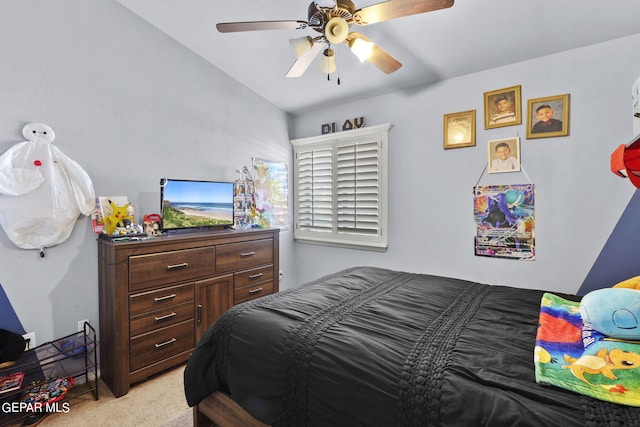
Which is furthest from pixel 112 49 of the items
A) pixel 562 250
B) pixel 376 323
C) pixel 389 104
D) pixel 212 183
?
pixel 562 250

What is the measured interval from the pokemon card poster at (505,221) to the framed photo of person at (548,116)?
1.44 feet

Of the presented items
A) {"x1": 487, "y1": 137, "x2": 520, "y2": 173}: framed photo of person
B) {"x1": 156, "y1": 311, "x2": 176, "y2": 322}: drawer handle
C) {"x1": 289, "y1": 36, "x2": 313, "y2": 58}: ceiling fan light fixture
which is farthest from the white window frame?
{"x1": 156, "y1": 311, "x2": 176, "y2": 322}: drawer handle

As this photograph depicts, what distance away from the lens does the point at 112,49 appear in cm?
237

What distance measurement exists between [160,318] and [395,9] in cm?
253

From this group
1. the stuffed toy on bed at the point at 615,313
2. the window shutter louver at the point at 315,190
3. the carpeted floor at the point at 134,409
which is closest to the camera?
the stuffed toy on bed at the point at 615,313

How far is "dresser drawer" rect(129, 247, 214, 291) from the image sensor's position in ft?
6.86

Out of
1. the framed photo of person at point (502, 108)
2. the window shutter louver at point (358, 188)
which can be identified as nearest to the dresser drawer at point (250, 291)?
the window shutter louver at point (358, 188)

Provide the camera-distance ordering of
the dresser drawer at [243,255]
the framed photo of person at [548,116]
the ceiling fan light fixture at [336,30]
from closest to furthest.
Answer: the ceiling fan light fixture at [336,30]
the framed photo of person at [548,116]
the dresser drawer at [243,255]

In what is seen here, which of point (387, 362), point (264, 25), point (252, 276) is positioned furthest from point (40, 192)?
point (387, 362)

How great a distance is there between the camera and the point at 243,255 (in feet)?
9.26

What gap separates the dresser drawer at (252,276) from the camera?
2.79m

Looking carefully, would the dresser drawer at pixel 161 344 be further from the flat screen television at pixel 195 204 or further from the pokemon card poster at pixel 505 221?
the pokemon card poster at pixel 505 221

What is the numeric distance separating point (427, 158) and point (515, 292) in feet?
5.23

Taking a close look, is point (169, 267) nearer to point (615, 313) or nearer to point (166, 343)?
point (166, 343)
